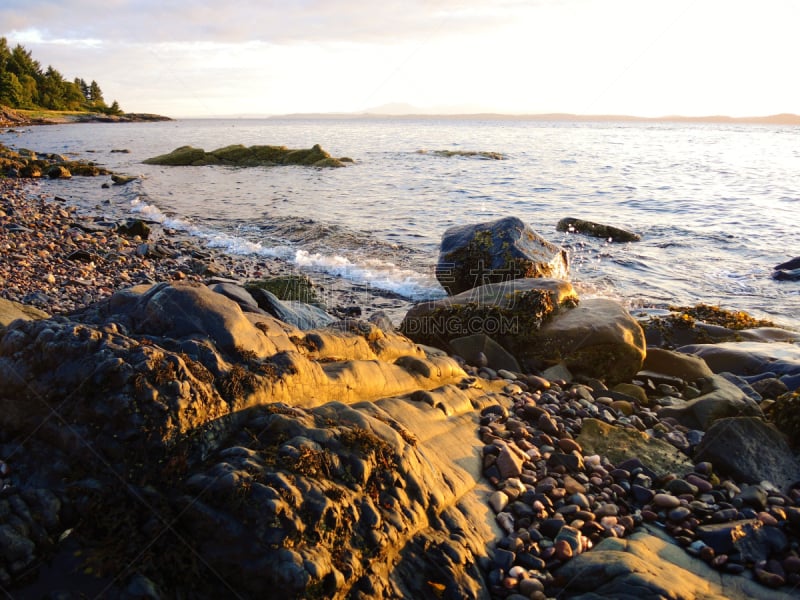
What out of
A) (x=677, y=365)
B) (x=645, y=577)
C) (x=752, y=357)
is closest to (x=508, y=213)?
(x=752, y=357)

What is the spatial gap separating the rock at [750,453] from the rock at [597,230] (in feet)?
41.2

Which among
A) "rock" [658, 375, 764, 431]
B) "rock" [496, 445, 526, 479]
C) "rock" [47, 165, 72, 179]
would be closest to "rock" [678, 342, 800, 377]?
"rock" [658, 375, 764, 431]

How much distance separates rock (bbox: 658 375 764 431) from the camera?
6215 mm

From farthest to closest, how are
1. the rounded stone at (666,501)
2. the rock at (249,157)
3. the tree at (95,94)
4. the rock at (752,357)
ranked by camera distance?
the tree at (95,94)
the rock at (249,157)
the rock at (752,357)
the rounded stone at (666,501)

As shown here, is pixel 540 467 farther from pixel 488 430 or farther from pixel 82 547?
pixel 82 547

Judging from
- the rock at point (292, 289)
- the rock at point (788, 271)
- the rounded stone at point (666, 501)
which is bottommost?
the rounded stone at point (666, 501)

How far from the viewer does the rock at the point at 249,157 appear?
3856 centimetres

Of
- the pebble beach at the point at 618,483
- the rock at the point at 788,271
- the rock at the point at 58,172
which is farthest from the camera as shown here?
the rock at the point at 58,172

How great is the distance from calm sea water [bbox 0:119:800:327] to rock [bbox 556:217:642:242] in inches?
19.1

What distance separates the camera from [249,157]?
4103 centimetres

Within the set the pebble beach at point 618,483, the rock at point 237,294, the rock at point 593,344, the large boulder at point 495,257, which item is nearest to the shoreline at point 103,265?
the pebble beach at point 618,483

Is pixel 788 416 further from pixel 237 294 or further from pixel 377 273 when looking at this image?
pixel 377 273

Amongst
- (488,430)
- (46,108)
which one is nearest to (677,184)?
(488,430)

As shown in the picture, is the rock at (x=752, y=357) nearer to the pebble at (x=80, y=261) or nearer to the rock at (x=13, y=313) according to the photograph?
the rock at (x=13, y=313)
